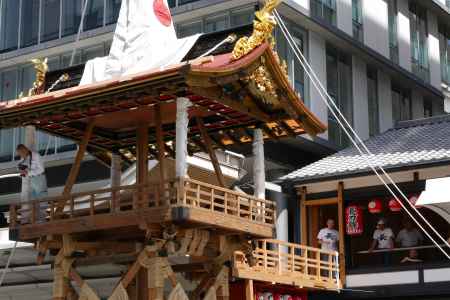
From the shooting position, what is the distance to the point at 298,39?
111ft

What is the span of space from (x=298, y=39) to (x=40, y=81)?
42.0ft

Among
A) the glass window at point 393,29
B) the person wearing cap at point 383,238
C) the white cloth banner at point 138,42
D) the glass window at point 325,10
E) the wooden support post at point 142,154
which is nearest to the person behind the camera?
the white cloth banner at point 138,42

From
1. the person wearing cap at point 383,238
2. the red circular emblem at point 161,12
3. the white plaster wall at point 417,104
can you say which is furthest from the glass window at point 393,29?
the red circular emblem at point 161,12

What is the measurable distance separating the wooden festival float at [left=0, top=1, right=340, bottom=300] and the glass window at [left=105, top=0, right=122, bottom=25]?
11772 millimetres

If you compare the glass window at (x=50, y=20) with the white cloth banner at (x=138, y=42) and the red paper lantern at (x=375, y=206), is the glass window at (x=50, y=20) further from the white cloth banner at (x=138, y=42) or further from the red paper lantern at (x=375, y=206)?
the white cloth banner at (x=138, y=42)

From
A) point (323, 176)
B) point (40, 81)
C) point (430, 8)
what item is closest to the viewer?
point (40, 81)

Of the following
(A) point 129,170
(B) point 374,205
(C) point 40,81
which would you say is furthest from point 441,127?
(C) point 40,81

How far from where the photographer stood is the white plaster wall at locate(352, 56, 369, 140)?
121 feet

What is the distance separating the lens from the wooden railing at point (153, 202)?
760 inches

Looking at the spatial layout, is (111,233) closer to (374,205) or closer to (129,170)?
(129,170)

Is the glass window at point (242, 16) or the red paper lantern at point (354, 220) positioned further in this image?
the glass window at point (242, 16)

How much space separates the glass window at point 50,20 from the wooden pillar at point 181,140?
17824mm

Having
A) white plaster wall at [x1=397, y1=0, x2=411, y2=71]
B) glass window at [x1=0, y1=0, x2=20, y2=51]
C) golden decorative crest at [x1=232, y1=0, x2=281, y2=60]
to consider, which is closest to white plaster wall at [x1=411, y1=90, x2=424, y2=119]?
white plaster wall at [x1=397, y1=0, x2=411, y2=71]

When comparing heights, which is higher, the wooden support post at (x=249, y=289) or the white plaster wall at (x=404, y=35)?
the white plaster wall at (x=404, y=35)
